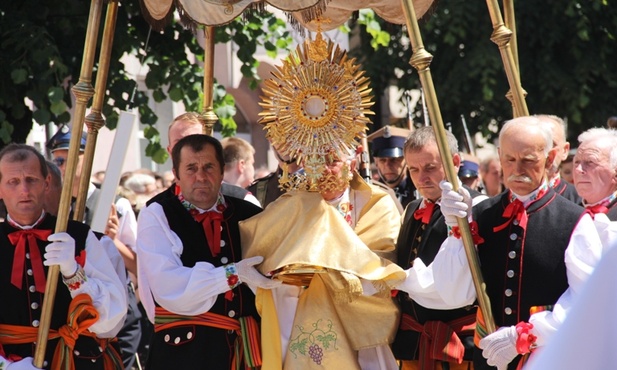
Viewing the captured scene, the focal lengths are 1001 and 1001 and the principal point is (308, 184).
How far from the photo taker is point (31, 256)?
14.3 feet

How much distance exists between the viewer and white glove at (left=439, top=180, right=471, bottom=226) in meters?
3.93

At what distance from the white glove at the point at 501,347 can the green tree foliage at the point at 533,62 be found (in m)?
9.34

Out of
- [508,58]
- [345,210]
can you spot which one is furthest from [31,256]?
[508,58]

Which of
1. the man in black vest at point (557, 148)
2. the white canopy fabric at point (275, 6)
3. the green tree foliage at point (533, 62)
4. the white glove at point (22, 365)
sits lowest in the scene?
the white glove at point (22, 365)

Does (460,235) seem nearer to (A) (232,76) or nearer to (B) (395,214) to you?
(B) (395,214)

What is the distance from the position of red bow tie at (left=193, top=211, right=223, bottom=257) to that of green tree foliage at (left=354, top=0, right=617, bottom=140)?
8.87 m

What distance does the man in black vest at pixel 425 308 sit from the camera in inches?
174

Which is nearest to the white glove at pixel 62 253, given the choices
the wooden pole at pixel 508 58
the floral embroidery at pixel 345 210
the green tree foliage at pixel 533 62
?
the floral embroidery at pixel 345 210

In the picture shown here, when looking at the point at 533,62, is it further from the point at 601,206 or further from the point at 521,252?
the point at 521,252

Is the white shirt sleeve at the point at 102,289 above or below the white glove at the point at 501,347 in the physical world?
above

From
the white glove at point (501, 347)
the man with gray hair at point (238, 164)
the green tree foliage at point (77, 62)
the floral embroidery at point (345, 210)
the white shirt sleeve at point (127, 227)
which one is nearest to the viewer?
the white glove at point (501, 347)

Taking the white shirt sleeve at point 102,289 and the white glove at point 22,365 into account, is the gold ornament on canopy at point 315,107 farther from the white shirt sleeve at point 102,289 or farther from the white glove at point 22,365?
the white glove at point 22,365

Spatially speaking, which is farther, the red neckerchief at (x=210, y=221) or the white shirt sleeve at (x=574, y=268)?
the red neckerchief at (x=210, y=221)

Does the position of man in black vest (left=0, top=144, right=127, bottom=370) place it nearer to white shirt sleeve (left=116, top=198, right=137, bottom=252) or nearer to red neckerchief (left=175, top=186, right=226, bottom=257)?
red neckerchief (left=175, top=186, right=226, bottom=257)
